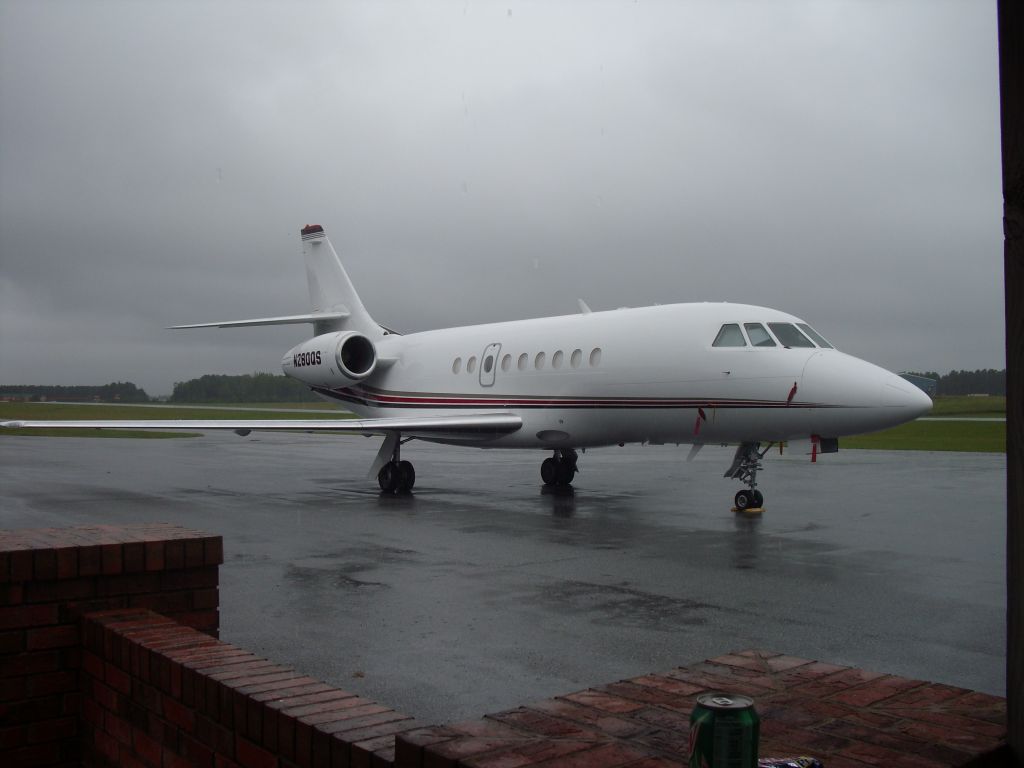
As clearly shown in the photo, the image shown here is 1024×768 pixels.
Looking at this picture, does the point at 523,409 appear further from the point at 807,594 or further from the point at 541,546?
the point at 807,594

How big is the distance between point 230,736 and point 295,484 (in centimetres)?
1608

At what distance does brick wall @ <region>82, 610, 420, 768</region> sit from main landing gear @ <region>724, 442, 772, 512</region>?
10.7 meters

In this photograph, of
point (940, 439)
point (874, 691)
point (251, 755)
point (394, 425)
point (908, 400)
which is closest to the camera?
point (251, 755)

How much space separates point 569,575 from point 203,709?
5.54 m

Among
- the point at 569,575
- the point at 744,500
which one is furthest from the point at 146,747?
the point at 744,500

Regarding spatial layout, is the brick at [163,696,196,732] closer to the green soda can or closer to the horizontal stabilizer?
the green soda can

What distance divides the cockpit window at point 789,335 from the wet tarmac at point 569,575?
2.37m

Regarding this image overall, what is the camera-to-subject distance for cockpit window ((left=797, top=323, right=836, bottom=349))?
1356cm

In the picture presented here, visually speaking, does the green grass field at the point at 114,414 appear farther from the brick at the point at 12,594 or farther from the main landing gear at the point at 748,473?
the brick at the point at 12,594

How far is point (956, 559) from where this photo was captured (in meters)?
9.38

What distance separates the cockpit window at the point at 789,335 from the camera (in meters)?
13.5

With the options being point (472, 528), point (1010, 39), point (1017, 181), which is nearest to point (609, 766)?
point (1017, 181)

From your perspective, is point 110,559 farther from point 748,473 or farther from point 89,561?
point 748,473

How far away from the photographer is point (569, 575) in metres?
8.41
